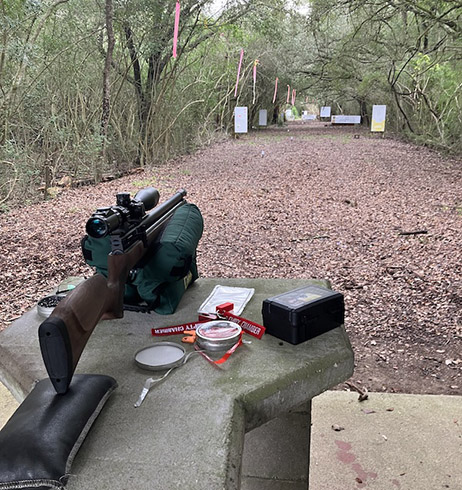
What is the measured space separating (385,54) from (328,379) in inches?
469

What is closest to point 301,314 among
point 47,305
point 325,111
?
point 47,305

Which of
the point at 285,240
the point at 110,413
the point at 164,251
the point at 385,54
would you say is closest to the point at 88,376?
the point at 110,413

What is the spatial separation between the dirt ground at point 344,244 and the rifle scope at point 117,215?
62.1 inches

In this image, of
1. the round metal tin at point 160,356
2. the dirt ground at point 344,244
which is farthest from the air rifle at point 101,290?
the dirt ground at point 344,244

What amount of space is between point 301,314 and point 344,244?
3.20 meters

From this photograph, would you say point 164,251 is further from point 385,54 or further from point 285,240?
point 385,54

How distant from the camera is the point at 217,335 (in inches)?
58.0

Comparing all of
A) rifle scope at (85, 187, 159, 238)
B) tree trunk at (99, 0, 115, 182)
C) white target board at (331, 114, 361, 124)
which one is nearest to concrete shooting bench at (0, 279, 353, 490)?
rifle scope at (85, 187, 159, 238)

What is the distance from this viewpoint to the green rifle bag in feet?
5.55

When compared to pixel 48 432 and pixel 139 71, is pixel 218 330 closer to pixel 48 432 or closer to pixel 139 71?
pixel 48 432

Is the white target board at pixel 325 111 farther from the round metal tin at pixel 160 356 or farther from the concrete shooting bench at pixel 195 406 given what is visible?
the round metal tin at pixel 160 356

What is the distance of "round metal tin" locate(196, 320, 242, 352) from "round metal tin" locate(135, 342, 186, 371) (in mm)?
74

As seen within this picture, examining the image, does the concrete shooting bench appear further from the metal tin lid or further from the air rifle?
the air rifle

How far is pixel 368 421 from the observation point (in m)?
2.08
